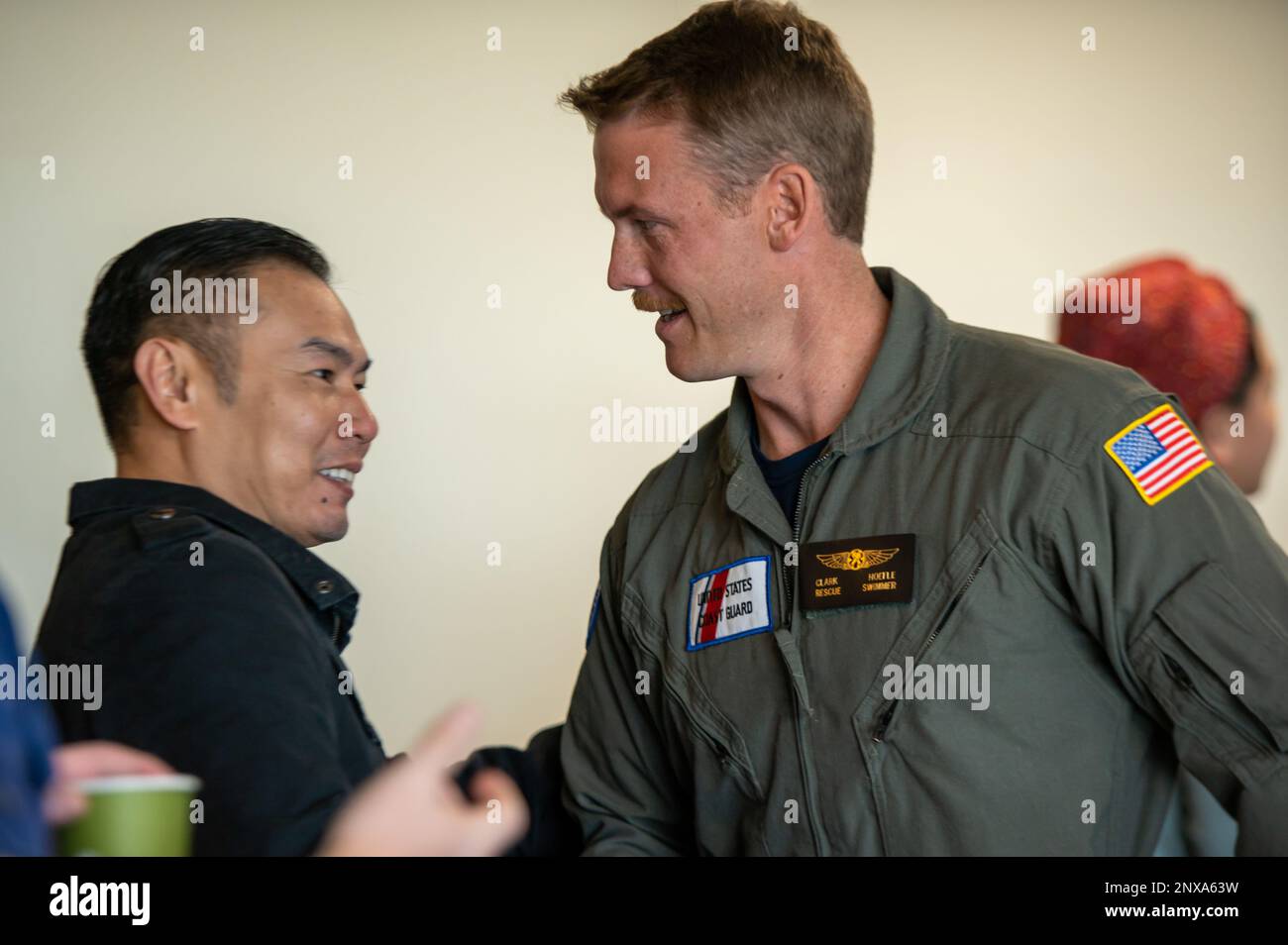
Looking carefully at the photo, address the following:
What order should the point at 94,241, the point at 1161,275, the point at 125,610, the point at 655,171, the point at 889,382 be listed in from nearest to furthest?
1. the point at 125,610
2. the point at 889,382
3. the point at 655,171
4. the point at 1161,275
5. the point at 94,241

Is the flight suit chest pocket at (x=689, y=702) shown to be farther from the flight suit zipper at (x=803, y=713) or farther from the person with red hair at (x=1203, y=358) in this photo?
the person with red hair at (x=1203, y=358)

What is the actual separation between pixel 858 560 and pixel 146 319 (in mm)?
917

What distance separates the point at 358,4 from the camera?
3322 millimetres

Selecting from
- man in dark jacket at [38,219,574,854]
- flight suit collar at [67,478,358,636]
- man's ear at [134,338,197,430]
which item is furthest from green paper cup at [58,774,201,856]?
man's ear at [134,338,197,430]

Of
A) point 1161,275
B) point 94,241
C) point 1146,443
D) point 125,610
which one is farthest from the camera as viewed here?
point 94,241

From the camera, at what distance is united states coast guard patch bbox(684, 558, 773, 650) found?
1626 mm

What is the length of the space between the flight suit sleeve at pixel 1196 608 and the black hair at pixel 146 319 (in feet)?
3.31

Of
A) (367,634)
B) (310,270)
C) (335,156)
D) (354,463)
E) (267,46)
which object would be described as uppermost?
(267,46)

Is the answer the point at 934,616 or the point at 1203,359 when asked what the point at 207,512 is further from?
the point at 1203,359

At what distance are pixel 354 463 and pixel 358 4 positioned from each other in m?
1.91

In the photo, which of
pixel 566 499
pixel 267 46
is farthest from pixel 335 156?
pixel 566 499

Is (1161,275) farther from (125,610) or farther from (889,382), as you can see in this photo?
(125,610)

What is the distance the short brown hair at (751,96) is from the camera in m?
1.73

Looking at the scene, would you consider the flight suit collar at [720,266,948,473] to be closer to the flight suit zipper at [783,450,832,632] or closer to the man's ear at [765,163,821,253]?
the flight suit zipper at [783,450,832,632]
